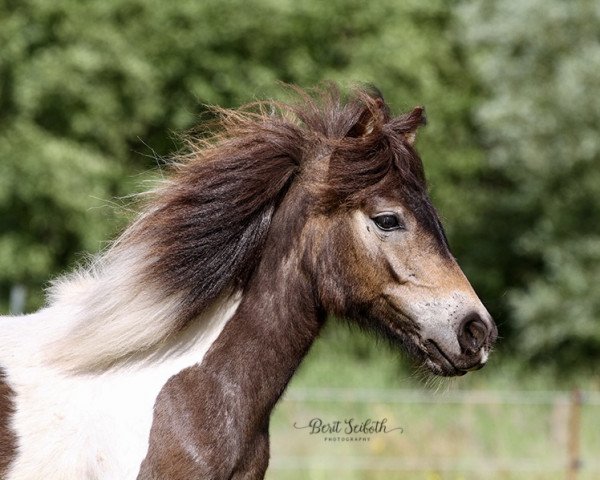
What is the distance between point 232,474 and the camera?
3.31m

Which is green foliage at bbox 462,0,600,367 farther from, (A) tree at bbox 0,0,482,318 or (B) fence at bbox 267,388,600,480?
(B) fence at bbox 267,388,600,480

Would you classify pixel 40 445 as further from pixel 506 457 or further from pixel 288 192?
pixel 506 457

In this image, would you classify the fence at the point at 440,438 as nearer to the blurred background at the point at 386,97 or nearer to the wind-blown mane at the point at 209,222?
the blurred background at the point at 386,97

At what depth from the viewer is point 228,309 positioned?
11.5 ft

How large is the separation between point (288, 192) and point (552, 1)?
13610mm

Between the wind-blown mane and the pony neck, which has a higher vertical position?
the wind-blown mane

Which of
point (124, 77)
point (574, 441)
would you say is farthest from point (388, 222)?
point (124, 77)

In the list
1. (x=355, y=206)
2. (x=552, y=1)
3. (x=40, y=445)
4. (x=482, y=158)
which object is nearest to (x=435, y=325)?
(x=355, y=206)

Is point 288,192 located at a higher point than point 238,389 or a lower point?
higher

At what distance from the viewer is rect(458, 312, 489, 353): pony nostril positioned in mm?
3289

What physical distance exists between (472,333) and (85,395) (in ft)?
4.17

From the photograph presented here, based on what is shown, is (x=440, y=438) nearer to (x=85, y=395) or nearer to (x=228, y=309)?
→ (x=228, y=309)

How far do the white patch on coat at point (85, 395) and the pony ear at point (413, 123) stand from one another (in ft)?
2.87

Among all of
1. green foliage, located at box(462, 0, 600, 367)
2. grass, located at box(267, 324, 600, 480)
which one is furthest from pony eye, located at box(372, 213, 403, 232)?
green foliage, located at box(462, 0, 600, 367)
